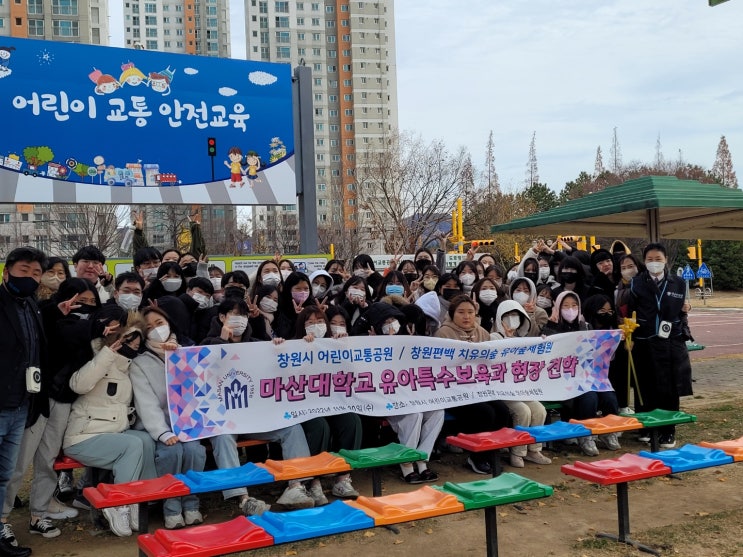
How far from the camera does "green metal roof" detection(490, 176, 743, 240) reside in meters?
8.88

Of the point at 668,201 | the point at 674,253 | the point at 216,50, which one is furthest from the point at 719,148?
the point at 216,50

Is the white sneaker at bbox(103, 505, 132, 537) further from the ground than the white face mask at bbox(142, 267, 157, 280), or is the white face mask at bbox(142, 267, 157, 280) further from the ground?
the white face mask at bbox(142, 267, 157, 280)

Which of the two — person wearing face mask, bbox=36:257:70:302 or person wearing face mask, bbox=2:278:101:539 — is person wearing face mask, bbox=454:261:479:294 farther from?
person wearing face mask, bbox=2:278:101:539

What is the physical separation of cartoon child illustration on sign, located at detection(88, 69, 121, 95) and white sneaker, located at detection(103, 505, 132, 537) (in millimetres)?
7633

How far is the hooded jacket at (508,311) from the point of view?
6961 mm

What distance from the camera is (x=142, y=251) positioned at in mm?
7359

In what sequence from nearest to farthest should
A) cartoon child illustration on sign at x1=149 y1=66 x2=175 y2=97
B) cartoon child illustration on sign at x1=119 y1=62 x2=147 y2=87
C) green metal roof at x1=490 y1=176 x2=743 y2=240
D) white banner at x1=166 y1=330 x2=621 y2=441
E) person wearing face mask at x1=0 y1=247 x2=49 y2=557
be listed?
1. person wearing face mask at x1=0 y1=247 x2=49 y2=557
2. white banner at x1=166 y1=330 x2=621 y2=441
3. green metal roof at x1=490 y1=176 x2=743 y2=240
4. cartoon child illustration on sign at x1=119 y1=62 x2=147 y2=87
5. cartoon child illustration on sign at x1=149 y1=66 x2=175 y2=97

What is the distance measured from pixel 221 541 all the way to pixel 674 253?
4845cm

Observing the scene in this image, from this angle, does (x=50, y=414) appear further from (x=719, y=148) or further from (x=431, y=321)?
(x=719, y=148)

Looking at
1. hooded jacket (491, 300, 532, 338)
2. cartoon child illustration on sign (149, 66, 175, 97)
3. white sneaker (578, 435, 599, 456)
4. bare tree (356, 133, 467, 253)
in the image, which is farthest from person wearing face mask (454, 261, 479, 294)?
bare tree (356, 133, 467, 253)

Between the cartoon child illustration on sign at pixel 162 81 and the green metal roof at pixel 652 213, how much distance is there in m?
5.78

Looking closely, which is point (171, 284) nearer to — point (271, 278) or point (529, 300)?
point (271, 278)

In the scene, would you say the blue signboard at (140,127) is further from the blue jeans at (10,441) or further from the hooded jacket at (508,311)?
the blue jeans at (10,441)

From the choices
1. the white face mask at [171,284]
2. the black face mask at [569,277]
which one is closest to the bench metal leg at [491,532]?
the white face mask at [171,284]
